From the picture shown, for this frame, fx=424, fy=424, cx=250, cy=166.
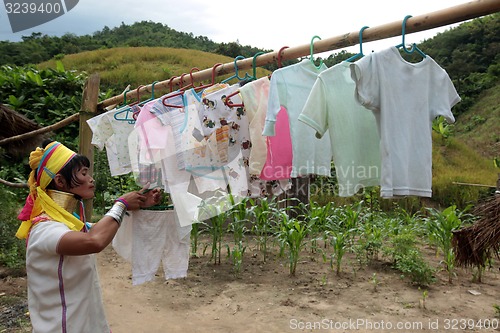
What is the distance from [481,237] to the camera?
261cm

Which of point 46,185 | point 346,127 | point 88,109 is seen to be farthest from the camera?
point 88,109

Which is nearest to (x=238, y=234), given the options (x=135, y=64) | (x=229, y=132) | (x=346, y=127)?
(x=229, y=132)

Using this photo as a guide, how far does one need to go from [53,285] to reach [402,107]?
1442mm

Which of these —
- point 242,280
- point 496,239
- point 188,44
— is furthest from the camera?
point 188,44

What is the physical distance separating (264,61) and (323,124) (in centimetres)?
47

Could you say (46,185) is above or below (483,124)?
below

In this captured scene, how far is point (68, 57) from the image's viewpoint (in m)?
15.2

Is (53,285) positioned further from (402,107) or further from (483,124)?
(483,124)

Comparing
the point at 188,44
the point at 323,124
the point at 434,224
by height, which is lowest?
the point at 434,224

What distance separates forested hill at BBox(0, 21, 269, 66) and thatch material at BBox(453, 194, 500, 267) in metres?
12.7

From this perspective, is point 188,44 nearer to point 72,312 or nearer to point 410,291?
point 410,291

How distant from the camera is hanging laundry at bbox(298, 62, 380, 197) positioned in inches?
63.4

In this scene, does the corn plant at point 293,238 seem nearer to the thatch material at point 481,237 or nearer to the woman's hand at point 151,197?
the thatch material at point 481,237

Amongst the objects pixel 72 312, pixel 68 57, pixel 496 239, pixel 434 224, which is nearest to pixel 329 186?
pixel 434 224
